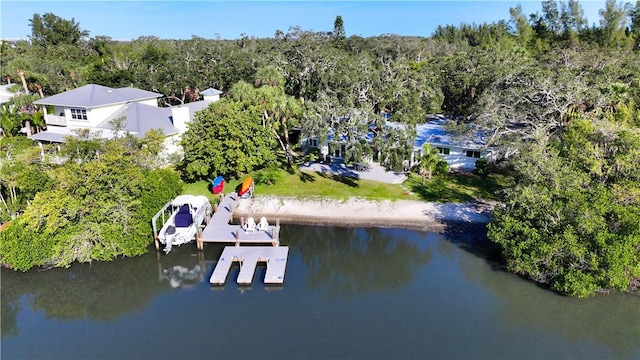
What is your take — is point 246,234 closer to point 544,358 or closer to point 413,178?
point 413,178

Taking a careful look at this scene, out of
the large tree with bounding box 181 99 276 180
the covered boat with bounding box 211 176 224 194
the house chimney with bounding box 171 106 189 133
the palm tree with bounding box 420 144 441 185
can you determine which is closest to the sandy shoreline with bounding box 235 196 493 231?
the covered boat with bounding box 211 176 224 194

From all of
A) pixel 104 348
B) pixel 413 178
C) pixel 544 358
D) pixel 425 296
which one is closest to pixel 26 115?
pixel 104 348

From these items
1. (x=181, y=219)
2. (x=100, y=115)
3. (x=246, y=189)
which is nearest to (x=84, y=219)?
(x=181, y=219)

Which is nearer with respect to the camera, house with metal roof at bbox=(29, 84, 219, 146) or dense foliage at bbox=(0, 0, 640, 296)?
dense foliage at bbox=(0, 0, 640, 296)

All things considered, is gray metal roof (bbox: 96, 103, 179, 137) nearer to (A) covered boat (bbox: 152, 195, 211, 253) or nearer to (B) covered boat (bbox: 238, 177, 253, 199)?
(B) covered boat (bbox: 238, 177, 253, 199)

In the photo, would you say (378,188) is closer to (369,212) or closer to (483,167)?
(369,212)
